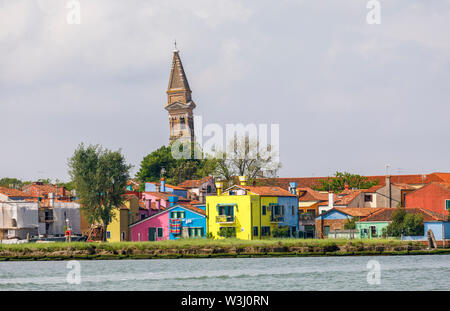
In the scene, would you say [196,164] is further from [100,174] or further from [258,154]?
[100,174]

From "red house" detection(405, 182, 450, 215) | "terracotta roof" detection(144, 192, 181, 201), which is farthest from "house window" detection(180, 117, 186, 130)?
"red house" detection(405, 182, 450, 215)

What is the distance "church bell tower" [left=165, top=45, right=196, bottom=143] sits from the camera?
16100 cm

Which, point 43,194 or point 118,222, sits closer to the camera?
point 118,222

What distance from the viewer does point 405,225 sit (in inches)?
2827

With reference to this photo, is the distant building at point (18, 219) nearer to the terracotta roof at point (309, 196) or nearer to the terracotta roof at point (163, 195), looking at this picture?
the terracotta roof at point (163, 195)

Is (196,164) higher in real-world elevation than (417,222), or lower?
higher

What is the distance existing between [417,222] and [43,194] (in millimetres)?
43782

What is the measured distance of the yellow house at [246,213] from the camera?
75.4 meters

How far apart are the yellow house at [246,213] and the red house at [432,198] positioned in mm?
13101

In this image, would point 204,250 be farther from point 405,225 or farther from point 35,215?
point 35,215

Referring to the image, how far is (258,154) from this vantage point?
99.1 m

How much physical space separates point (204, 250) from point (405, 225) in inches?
737

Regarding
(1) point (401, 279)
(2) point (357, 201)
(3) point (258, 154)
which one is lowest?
(1) point (401, 279)
